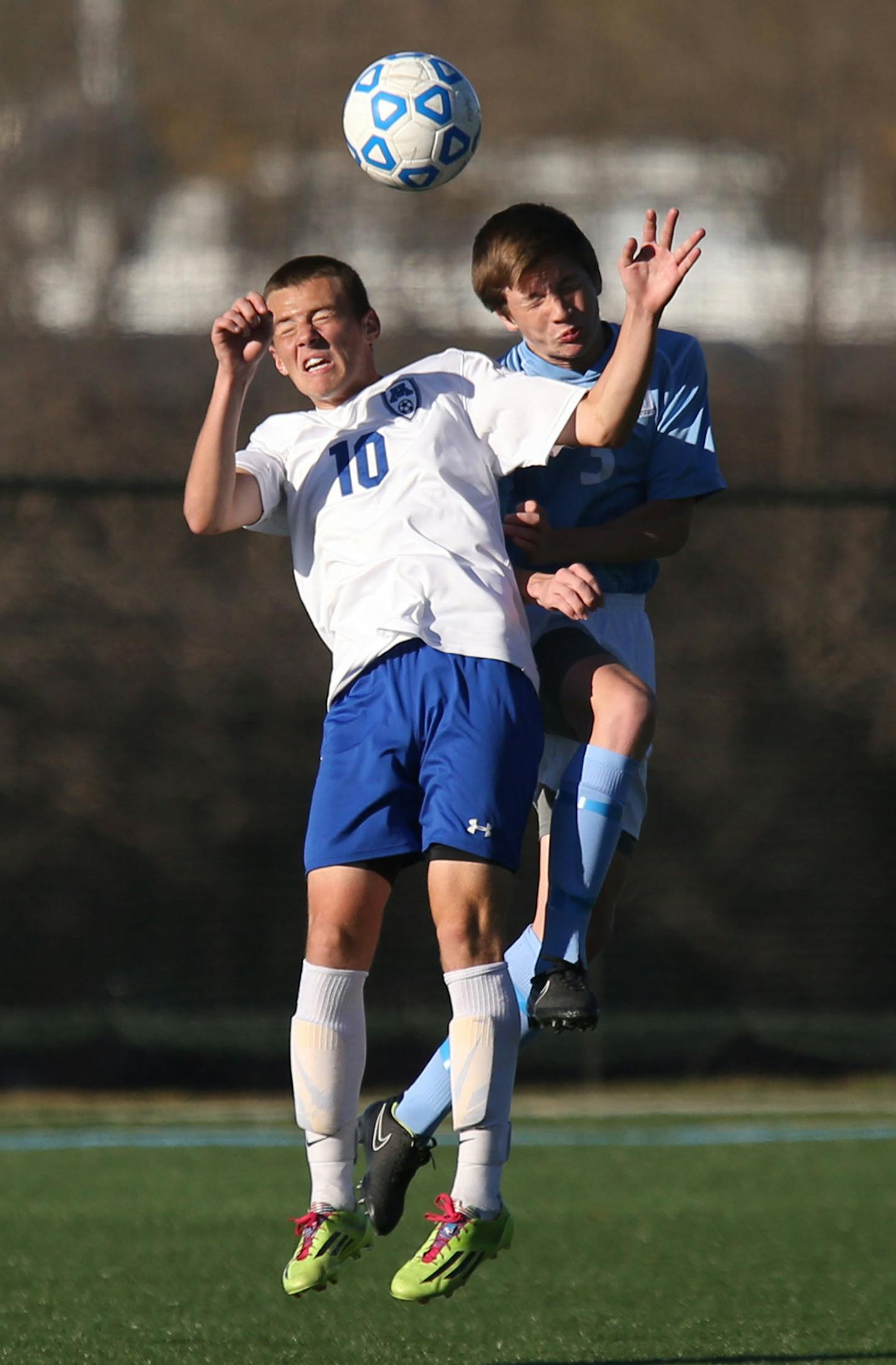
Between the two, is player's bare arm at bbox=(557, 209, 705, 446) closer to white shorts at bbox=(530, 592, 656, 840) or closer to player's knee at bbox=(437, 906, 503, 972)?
white shorts at bbox=(530, 592, 656, 840)

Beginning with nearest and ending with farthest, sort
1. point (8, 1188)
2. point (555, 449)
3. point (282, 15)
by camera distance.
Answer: point (555, 449)
point (8, 1188)
point (282, 15)

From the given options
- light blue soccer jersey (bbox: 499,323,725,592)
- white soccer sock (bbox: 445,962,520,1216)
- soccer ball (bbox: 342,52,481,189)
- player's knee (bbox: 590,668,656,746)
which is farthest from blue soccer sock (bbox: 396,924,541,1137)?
soccer ball (bbox: 342,52,481,189)

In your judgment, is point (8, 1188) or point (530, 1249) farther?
point (8, 1188)

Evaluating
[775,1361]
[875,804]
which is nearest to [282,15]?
[875,804]

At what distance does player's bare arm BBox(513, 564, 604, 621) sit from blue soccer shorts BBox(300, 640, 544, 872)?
0.49 ft

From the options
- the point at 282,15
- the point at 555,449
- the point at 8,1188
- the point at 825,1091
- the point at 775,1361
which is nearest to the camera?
the point at 555,449

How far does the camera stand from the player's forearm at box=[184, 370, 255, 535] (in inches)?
134

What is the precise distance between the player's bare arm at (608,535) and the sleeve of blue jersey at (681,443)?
0.04 metres

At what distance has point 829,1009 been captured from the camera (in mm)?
8195

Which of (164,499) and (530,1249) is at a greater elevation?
(164,499)

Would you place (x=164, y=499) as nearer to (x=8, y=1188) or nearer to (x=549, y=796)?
(x=8, y=1188)

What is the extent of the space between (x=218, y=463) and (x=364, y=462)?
272 mm

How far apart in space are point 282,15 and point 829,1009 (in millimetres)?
5841

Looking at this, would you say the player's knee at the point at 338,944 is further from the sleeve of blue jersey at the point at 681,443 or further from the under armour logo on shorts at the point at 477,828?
the sleeve of blue jersey at the point at 681,443
